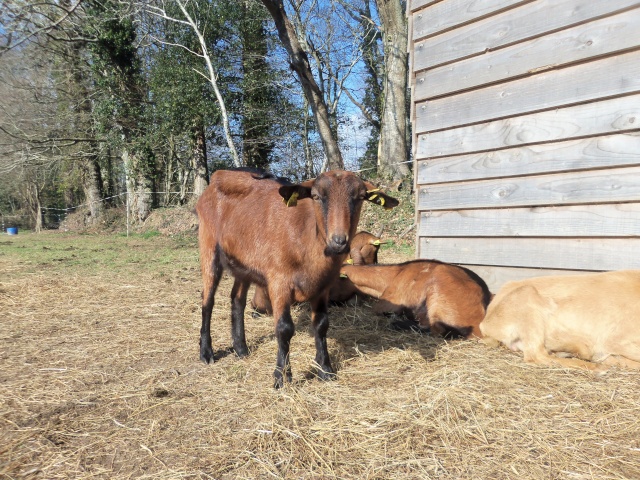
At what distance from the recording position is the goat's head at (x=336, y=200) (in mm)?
2965

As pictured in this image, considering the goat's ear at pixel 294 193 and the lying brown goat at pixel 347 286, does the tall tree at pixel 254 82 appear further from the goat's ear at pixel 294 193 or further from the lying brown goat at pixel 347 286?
the goat's ear at pixel 294 193

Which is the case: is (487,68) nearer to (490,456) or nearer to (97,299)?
(490,456)

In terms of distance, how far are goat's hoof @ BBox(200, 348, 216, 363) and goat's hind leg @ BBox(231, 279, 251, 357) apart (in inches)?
10.2

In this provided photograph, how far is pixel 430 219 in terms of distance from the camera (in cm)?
574

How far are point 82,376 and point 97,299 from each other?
3.20 m

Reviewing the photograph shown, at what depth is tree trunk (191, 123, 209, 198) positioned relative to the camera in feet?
61.1

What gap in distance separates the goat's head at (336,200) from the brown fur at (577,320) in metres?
1.68

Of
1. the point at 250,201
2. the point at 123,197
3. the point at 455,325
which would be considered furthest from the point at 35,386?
the point at 123,197

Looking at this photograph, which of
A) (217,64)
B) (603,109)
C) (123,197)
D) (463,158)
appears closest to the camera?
(603,109)

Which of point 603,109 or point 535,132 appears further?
point 535,132

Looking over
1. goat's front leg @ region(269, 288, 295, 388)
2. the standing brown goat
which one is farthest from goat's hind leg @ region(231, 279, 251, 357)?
goat's front leg @ region(269, 288, 295, 388)

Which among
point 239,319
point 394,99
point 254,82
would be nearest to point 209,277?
point 239,319

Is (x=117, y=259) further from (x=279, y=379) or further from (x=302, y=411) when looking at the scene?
(x=302, y=411)

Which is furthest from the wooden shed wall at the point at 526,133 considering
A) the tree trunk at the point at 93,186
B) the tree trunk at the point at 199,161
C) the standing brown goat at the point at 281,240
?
the tree trunk at the point at 93,186
